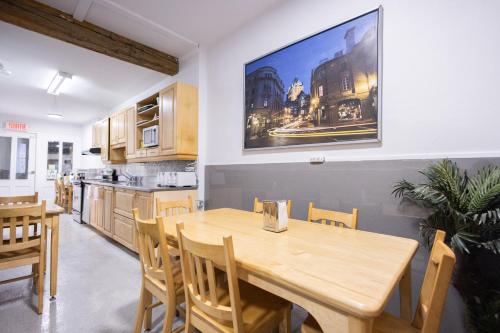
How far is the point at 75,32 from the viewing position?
104 inches

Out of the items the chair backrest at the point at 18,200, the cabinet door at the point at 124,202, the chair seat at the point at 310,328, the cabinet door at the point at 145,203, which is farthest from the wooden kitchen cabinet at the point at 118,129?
the chair seat at the point at 310,328

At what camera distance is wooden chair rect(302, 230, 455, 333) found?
0.74 meters

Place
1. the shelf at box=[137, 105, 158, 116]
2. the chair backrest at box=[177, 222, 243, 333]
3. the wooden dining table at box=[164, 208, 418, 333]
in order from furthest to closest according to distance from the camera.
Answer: the shelf at box=[137, 105, 158, 116], the chair backrest at box=[177, 222, 243, 333], the wooden dining table at box=[164, 208, 418, 333]

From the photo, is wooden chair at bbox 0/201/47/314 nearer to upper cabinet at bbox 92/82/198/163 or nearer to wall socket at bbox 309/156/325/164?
upper cabinet at bbox 92/82/198/163

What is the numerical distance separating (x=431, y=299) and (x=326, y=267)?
1.10 feet

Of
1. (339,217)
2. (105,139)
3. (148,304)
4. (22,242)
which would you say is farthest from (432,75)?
(105,139)

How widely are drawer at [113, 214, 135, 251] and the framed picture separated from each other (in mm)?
1950

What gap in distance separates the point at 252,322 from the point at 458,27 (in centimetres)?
208

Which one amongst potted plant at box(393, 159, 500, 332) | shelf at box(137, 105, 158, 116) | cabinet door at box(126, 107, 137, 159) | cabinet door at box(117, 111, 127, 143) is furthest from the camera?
cabinet door at box(117, 111, 127, 143)

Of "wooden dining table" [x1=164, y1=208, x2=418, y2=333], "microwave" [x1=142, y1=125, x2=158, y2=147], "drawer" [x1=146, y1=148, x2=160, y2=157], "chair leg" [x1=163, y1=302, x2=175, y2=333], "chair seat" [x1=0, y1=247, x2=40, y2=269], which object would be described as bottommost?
"chair leg" [x1=163, y1=302, x2=175, y2=333]

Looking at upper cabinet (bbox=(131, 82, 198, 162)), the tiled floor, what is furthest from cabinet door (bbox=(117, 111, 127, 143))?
the tiled floor

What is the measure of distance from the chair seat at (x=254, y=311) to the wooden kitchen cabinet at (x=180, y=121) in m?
2.27

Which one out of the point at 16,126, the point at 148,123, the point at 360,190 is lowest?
the point at 360,190

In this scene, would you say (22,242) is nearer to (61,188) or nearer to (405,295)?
(405,295)
